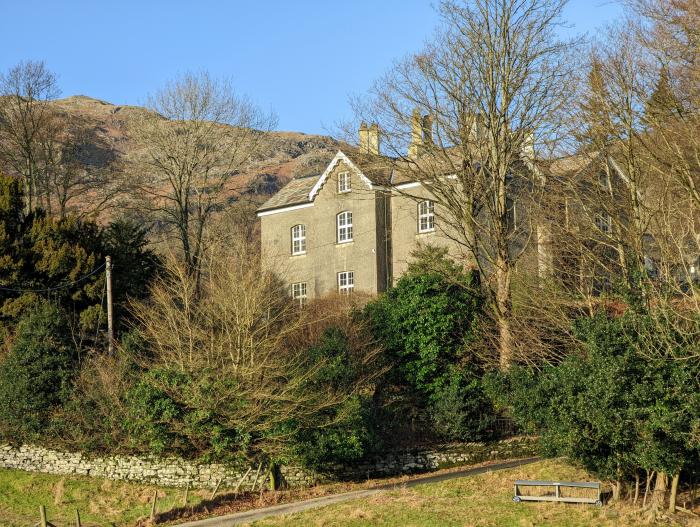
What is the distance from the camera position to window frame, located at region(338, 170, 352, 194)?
152 feet

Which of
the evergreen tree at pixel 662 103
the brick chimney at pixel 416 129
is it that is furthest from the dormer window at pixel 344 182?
the evergreen tree at pixel 662 103

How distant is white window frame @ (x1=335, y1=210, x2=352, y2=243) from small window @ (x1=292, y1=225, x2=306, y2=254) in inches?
97.7

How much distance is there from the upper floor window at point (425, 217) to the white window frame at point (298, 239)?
7.46 m

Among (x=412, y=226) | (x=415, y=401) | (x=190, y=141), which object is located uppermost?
(x=190, y=141)

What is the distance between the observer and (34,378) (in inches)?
1187

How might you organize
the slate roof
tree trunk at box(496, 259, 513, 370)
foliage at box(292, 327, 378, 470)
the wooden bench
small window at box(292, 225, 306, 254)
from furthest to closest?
the slate roof, small window at box(292, 225, 306, 254), tree trunk at box(496, 259, 513, 370), foliage at box(292, 327, 378, 470), the wooden bench

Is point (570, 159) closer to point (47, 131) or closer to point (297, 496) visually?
point (297, 496)

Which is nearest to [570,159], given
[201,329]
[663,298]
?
[663,298]

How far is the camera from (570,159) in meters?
30.0

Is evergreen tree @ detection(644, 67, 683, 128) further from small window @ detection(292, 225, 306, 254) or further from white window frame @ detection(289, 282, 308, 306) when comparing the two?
small window @ detection(292, 225, 306, 254)

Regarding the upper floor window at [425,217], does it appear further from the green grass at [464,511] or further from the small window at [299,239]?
the green grass at [464,511]

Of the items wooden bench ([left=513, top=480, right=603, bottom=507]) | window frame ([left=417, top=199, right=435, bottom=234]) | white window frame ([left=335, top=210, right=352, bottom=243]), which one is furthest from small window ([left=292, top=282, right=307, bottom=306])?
wooden bench ([left=513, top=480, right=603, bottom=507])

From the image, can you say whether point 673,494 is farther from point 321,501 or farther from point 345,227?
point 345,227

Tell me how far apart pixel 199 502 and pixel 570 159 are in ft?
54.4
